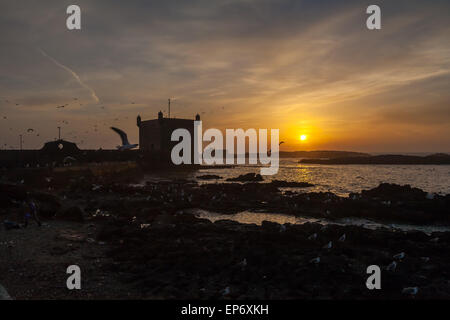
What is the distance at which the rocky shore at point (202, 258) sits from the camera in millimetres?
7348

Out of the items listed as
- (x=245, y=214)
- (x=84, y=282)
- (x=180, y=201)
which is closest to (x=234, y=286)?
(x=84, y=282)

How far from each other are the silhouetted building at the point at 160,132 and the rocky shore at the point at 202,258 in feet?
159

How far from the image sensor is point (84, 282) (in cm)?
744

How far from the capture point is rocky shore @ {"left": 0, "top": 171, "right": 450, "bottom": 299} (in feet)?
24.1

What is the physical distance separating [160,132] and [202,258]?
5698 centimetres

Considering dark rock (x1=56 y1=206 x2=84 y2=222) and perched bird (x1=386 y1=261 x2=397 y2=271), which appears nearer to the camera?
perched bird (x1=386 y1=261 x2=397 y2=271)

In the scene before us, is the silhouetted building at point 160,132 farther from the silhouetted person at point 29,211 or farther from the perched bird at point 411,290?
the perched bird at point 411,290

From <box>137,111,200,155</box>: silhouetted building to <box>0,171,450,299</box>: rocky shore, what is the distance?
159 ft

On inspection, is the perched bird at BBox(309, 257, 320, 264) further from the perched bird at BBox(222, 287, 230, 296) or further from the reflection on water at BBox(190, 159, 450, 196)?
the reflection on water at BBox(190, 159, 450, 196)

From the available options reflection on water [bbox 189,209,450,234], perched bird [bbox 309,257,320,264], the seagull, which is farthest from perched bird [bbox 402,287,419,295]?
the seagull

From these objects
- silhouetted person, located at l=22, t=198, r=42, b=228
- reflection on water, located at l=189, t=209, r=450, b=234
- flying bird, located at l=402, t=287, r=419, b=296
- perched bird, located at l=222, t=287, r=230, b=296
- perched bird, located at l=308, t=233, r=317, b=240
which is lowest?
reflection on water, located at l=189, t=209, r=450, b=234
